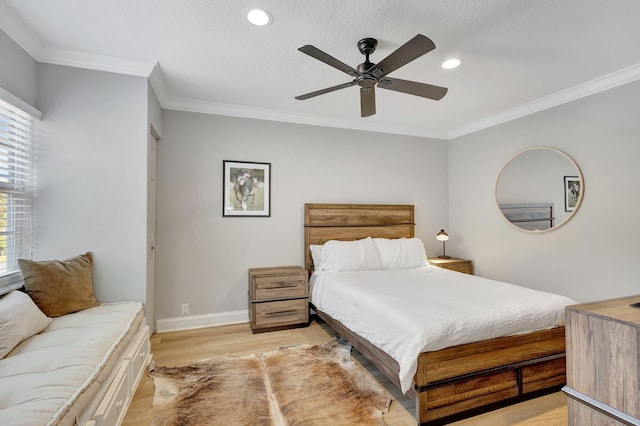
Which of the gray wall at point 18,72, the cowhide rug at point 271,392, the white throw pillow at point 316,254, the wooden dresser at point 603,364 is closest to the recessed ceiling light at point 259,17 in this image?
the gray wall at point 18,72

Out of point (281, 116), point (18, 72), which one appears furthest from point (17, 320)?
point (281, 116)

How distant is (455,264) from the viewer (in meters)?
4.21

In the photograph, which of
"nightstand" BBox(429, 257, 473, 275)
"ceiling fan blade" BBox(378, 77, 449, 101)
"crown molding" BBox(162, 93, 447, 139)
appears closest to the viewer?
"ceiling fan blade" BBox(378, 77, 449, 101)

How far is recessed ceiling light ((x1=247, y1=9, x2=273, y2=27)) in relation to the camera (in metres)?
1.93

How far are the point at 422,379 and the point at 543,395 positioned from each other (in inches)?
43.7

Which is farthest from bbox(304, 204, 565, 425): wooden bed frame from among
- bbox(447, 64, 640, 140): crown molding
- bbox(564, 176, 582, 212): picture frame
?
bbox(447, 64, 640, 140): crown molding

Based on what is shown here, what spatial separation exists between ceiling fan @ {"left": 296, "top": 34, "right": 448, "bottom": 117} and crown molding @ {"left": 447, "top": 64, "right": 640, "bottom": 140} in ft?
6.16

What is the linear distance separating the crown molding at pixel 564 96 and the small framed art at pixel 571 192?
32.8 inches

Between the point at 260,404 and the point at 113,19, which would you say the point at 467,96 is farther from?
the point at 260,404

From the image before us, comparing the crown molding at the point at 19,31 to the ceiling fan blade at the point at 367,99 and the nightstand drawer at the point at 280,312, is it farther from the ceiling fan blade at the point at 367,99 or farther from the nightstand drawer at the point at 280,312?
the nightstand drawer at the point at 280,312

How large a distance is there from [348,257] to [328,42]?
87.5 inches

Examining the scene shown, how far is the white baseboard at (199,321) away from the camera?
3377 mm

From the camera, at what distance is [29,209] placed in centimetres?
234

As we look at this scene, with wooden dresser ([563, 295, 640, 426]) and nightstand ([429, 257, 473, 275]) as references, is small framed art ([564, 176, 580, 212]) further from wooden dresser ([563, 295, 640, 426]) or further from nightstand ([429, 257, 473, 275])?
wooden dresser ([563, 295, 640, 426])
